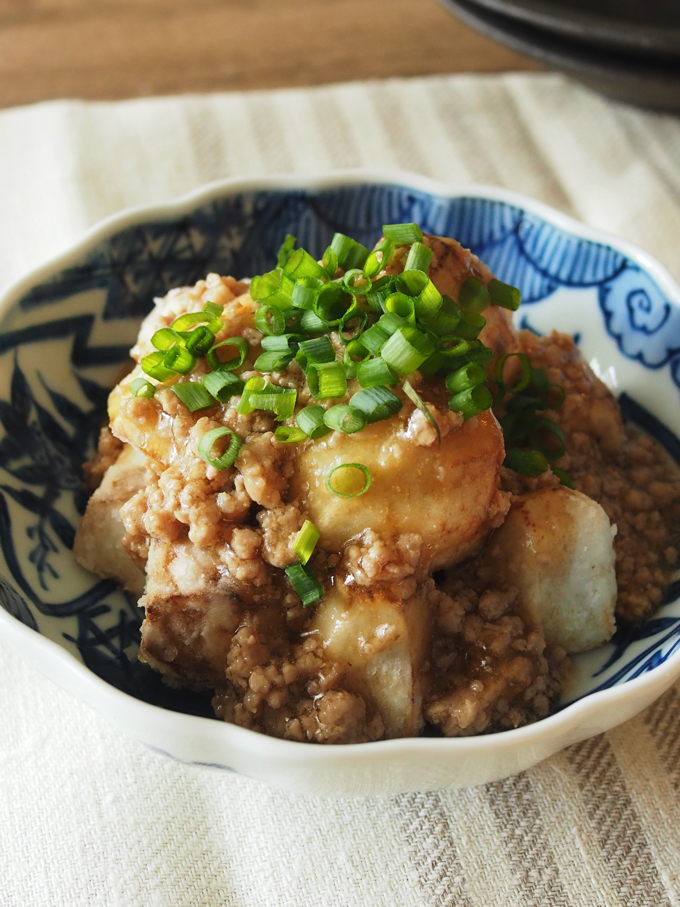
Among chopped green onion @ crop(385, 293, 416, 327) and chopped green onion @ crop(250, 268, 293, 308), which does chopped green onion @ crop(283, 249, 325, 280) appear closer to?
chopped green onion @ crop(250, 268, 293, 308)

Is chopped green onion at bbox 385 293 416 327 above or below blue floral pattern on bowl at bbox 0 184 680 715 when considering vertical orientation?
above

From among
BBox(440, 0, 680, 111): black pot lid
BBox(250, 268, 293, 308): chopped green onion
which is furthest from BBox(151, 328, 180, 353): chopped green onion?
BBox(440, 0, 680, 111): black pot lid

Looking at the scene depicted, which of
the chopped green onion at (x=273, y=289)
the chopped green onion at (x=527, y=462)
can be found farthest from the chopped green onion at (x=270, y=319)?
the chopped green onion at (x=527, y=462)

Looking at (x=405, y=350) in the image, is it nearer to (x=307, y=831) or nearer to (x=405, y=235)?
(x=405, y=235)

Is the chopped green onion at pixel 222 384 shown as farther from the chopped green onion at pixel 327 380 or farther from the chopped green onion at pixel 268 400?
the chopped green onion at pixel 327 380

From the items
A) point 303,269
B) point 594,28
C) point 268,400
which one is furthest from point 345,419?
point 594,28
